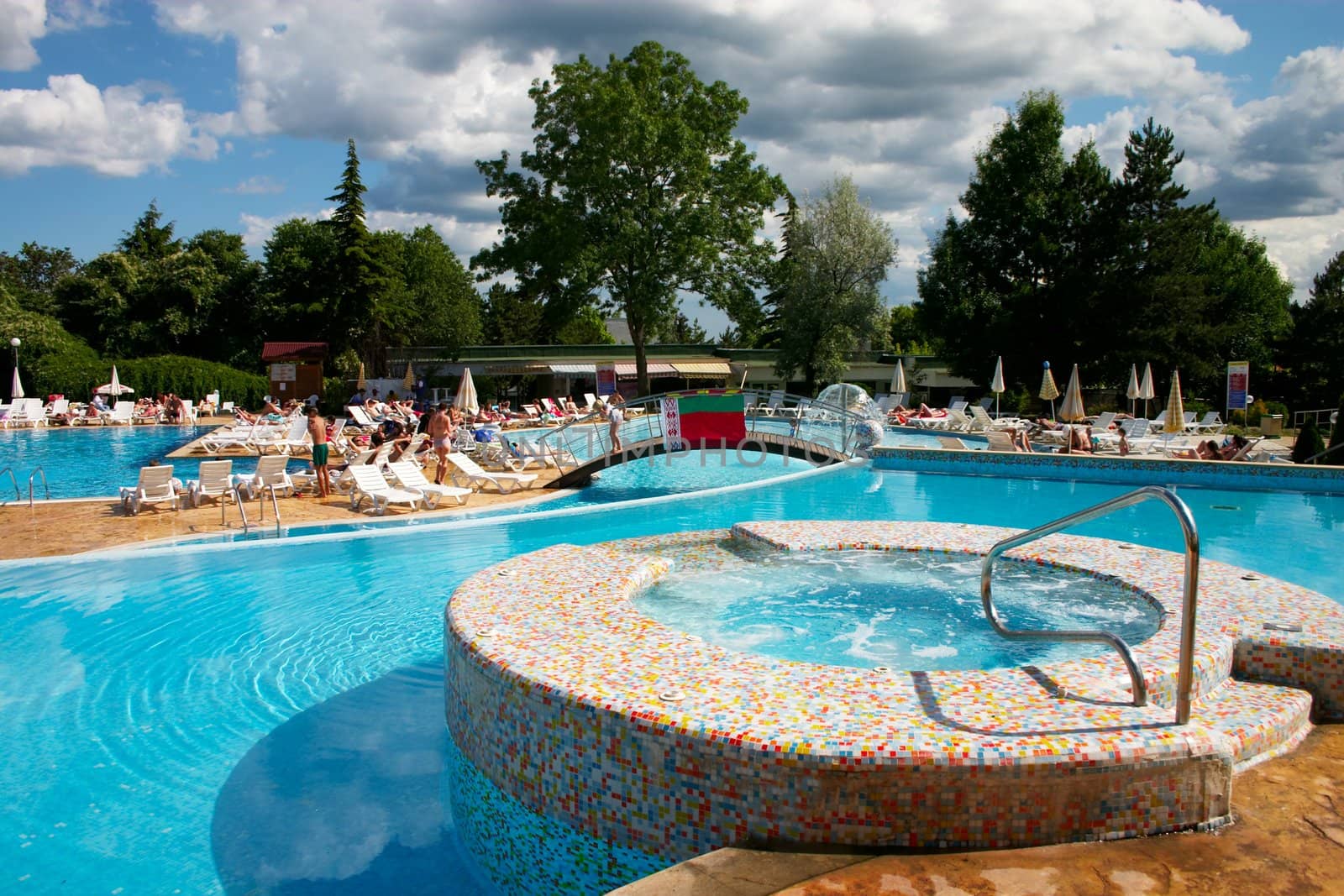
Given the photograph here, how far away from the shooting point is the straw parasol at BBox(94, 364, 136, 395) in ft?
107

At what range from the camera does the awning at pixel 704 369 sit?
45625mm

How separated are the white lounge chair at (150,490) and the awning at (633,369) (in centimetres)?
3155

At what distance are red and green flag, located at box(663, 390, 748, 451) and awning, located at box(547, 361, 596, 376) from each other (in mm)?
28198

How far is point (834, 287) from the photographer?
3725 cm

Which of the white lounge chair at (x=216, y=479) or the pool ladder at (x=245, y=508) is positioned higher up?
the white lounge chair at (x=216, y=479)

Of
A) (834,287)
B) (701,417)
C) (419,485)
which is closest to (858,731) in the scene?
(419,485)

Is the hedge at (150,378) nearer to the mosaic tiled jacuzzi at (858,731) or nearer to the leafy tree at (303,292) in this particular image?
the leafy tree at (303,292)

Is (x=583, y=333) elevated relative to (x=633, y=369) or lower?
elevated

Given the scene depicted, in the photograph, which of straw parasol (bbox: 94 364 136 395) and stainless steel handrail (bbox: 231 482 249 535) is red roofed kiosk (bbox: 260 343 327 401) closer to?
straw parasol (bbox: 94 364 136 395)

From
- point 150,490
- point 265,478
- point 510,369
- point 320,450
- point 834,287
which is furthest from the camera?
point 510,369

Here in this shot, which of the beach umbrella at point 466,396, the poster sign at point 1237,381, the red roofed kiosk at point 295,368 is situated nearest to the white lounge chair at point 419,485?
the beach umbrella at point 466,396

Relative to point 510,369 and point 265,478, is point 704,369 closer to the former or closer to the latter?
point 510,369

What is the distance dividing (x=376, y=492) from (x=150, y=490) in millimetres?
3068

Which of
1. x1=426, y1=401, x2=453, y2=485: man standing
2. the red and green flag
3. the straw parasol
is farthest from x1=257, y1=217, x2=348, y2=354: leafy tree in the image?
the red and green flag
